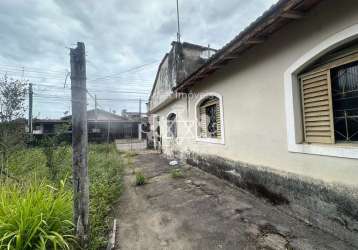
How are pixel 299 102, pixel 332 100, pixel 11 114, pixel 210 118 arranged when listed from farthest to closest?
pixel 210 118 < pixel 11 114 < pixel 299 102 < pixel 332 100

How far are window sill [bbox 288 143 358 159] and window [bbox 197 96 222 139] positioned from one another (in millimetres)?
2983

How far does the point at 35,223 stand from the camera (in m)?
2.13

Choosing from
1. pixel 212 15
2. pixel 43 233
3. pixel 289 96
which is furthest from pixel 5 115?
pixel 212 15

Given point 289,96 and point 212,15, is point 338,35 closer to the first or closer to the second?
point 289,96

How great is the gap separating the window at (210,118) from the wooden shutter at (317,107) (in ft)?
9.64

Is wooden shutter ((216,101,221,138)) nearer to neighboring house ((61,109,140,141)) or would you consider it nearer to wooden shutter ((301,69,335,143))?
wooden shutter ((301,69,335,143))

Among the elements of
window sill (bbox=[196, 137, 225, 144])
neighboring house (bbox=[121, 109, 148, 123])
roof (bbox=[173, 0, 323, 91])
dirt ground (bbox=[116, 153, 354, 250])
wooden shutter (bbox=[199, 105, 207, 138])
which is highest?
neighboring house (bbox=[121, 109, 148, 123])

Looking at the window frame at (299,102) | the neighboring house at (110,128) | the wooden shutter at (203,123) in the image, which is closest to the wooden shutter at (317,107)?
the window frame at (299,102)

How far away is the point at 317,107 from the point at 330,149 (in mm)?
758

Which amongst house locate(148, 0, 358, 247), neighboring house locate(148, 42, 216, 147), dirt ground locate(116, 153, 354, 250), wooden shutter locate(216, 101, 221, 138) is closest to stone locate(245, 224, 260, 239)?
dirt ground locate(116, 153, 354, 250)

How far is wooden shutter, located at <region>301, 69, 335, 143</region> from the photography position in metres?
2.98

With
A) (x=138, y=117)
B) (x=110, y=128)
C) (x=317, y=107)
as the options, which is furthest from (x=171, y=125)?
(x=138, y=117)

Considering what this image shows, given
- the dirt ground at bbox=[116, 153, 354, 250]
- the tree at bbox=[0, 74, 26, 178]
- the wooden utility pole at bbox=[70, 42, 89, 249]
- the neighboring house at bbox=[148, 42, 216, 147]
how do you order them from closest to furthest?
the wooden utility pole at bbox=[70, 42, 89, 249] → the dirt ground at bbox=[116, 153, 354, 250] → the tree at bbox=[0, 74, 26, 178] → the neighboring house at bbox=[148, 42, 216, 147]

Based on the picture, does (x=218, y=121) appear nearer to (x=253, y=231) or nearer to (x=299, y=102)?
(x=299, y=102)
